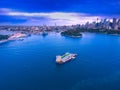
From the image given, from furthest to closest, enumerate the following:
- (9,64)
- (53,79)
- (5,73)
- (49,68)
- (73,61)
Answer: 1. (73,61)
2. (9,64)
3. (49,68)
4. (5,73)
5. (53,79)

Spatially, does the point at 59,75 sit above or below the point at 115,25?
above

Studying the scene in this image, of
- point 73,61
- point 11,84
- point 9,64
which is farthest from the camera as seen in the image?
point 73,61

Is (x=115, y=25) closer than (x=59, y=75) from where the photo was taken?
No

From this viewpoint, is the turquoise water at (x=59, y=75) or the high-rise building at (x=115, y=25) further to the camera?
the high-rise building at (x=115, y=25)

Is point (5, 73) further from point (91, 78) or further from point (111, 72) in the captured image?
point (111, 72)

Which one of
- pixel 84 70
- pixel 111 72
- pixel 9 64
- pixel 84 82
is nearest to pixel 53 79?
pixel 84 82

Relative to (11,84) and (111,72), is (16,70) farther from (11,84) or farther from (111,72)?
(111,72)

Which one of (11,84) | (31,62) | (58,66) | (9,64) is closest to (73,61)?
(58,66)

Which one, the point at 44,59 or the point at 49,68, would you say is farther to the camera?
the point at 44,59

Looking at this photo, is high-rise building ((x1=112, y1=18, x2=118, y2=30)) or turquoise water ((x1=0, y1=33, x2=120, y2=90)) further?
high-rise building ((x1=112, y1=18, x2=118, y2=30))
